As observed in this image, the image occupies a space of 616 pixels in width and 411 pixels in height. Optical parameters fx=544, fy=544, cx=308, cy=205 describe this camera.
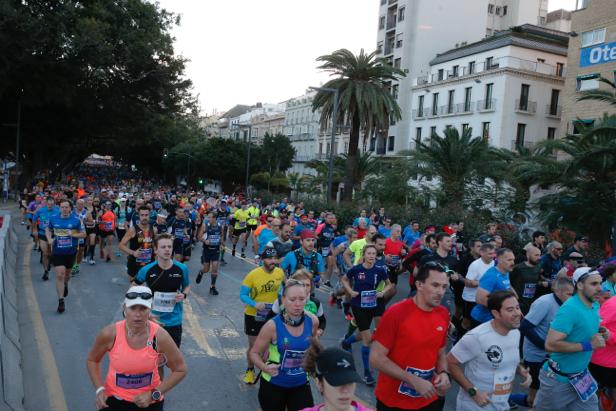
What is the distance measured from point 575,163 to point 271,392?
508 inches

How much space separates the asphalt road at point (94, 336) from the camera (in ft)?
19.9

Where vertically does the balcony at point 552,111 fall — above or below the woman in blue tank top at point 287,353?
above

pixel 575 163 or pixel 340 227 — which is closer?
pixel 575 163

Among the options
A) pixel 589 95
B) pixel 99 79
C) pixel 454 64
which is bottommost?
pixel 589 95

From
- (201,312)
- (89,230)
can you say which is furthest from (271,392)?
(89,230)

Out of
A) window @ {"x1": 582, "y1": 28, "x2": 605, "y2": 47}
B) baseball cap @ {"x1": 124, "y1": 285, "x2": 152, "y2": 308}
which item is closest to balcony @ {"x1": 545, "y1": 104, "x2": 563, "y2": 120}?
window @ {"x1": 582, "y1": 28, "x2": 605, "y2": 47}

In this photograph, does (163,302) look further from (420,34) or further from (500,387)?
(420,34)

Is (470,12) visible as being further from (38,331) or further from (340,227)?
(38,331)

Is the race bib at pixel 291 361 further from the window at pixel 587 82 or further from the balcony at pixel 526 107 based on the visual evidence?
the balcony at pixel 526 107

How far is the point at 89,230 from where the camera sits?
14.6 m

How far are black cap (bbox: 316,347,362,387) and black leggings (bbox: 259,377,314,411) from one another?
1.69 m

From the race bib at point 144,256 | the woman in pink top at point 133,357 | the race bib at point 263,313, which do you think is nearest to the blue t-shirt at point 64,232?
the race bib at point 144,256

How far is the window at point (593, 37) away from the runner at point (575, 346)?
30.7m

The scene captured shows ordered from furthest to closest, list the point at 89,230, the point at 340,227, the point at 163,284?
1. the point at 340,227
2. the point at 89,230
3. the point at 163,284
